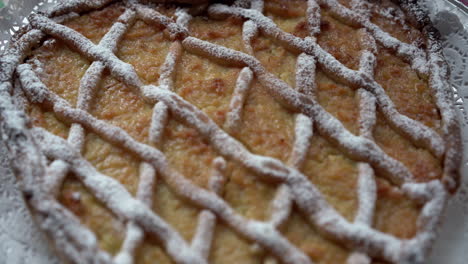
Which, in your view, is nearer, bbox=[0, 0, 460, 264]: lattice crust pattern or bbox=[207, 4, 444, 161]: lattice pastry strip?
bbox=[0, 0, 460, 264]: lattice crust pattern

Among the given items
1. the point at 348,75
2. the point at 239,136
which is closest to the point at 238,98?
the point at 239,136

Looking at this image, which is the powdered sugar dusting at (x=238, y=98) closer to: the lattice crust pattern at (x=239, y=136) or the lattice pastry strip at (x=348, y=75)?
the lattice crust pattern at (x=239, y=136)

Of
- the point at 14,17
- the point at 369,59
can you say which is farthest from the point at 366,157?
the point at 14,17

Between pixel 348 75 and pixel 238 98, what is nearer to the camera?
pixel 238 98

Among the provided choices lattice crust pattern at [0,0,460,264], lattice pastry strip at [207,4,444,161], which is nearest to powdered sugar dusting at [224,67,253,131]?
lattice crust pattern at [0,0,460,264]

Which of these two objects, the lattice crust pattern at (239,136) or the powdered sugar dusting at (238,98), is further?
the powdered sugar dusting at (238,98)

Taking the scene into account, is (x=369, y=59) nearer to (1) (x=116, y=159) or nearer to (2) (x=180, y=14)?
(2) (x=180, y=14)

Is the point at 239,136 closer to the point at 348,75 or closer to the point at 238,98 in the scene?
the point at 238,98

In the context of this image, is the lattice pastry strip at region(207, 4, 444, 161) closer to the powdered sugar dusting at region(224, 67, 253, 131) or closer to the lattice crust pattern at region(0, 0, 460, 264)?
the lattice crust pattern at region(0, 0, 460, 264)

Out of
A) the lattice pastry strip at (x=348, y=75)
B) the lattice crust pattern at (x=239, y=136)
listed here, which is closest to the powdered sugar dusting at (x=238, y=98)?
the lattice crust pattern at (x=239, y=136)
